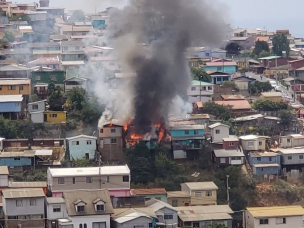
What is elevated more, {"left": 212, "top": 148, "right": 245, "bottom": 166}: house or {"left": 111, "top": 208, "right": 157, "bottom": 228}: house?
{"left": 212, "top": 148, "right": 245, "bottom": 166}: house

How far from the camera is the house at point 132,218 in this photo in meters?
33.2

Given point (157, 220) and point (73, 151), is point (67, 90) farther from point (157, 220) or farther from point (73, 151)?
point (157, 220)

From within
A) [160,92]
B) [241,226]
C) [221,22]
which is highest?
[221,22]

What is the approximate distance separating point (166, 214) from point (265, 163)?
7528 millimetres

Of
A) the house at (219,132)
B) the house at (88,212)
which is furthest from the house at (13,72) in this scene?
the house at (88,212)

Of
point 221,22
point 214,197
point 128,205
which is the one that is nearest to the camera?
point 128,205

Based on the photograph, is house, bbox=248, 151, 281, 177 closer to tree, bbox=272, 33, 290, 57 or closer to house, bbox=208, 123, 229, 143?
house, bbox=208, 123, 229, 143

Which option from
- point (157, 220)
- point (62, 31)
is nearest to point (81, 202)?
point (157, 220)

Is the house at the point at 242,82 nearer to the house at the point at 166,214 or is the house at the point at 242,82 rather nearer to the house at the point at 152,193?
the house at the point at 152,193

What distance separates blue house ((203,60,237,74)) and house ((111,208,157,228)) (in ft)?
67.7

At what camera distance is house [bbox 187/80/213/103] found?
48.3 m

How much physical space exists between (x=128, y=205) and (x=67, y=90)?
12.8m

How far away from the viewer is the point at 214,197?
3762cm

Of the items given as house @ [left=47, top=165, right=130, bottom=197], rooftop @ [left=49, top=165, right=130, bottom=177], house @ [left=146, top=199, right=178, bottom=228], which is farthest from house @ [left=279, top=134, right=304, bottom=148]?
house @ [left=146, top=199, right=178, bottom=228]
